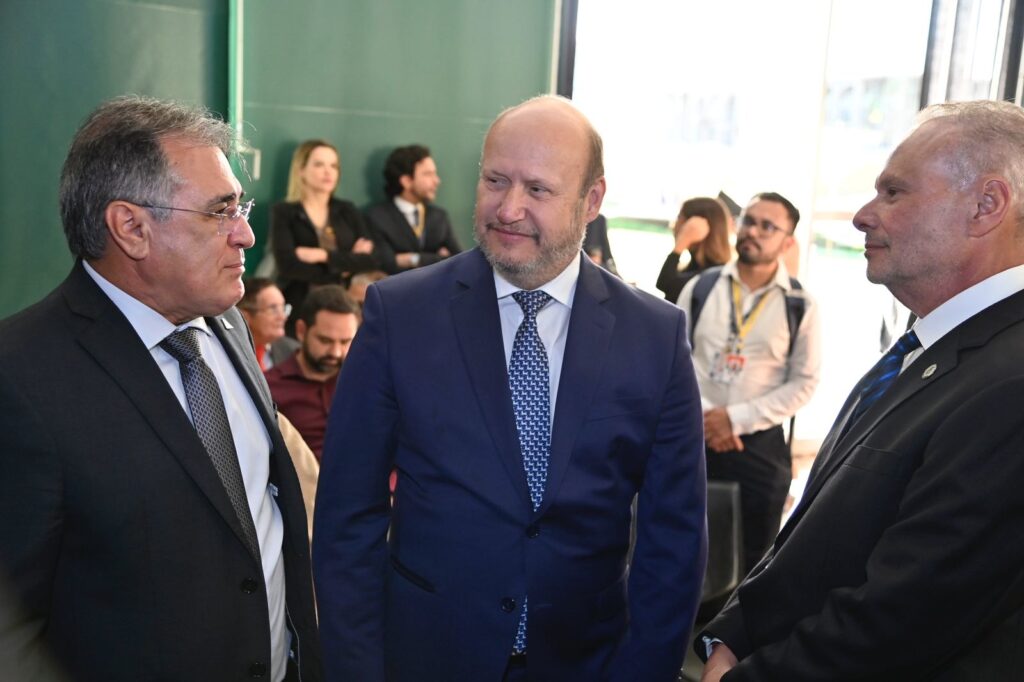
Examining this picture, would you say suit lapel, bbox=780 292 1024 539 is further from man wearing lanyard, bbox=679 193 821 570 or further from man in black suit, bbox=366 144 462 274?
man in black suit, bbox=366 144 462 274

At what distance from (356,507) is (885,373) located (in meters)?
1.07

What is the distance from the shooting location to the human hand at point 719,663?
6.00ft

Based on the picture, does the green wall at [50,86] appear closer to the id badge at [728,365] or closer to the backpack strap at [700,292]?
the backpack strap at [700,292]

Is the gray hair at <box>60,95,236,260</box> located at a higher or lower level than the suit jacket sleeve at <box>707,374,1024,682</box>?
higher

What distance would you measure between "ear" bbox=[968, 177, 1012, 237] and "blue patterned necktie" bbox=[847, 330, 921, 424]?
234 mm

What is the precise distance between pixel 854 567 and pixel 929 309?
1.75ft

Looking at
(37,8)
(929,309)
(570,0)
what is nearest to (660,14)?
(570,0)

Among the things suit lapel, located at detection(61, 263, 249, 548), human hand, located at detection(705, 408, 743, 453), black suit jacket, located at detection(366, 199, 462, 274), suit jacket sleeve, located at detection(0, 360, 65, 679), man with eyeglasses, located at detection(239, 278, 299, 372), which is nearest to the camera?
suit jacket sleeve, located at detection(0, 360, 65, 679)

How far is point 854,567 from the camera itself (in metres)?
1.68

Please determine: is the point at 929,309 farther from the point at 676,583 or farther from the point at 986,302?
the point at 676,583

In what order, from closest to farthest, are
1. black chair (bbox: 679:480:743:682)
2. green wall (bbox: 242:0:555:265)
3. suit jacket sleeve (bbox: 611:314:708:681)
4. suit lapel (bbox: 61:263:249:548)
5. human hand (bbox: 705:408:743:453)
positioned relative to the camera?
suit lapel (bbox: 61:263:249:548) → suit jacket sleeve (bbox: 611:314:708:681) → black chair (bbox: 679:480:743:682) → human hand (bbox: 705:408:743:453) → green wall (bbox: 242:0:555:265)

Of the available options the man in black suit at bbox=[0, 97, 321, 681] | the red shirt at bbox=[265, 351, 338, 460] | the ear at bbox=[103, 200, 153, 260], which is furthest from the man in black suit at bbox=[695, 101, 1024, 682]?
the red shirt at bbox=[265, 351, 338, 460]

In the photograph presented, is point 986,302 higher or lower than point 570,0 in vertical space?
lower

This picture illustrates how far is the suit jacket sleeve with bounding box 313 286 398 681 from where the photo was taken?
1843 mm
